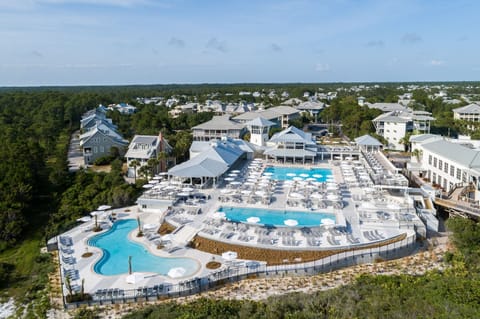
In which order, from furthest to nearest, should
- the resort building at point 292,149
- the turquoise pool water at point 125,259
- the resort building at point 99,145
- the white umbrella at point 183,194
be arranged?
1. the resort building at point 99,145
2. the resort building at point 292,149
3. the white umbrella at point 183,194
4. the turquoise pool water at point 125,259

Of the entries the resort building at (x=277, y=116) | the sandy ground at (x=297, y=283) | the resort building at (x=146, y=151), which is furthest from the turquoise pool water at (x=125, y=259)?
the resort building at (x=277, y=116)

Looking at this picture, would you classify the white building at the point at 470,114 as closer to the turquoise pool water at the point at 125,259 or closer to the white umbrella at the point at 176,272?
the turquoise pool water at the point at 125,259

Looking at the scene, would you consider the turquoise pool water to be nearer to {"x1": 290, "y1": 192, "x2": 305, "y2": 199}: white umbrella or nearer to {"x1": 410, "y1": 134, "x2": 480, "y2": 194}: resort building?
{"x1": 290, "y1": 192, "x2": 305, "y2": 199}: white umbrella

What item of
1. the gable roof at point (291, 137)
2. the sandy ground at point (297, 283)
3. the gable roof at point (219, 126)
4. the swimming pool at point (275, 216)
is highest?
the gable roof at point (219, 126)

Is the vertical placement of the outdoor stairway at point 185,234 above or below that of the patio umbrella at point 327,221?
below

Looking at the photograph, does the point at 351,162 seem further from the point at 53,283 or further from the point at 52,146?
the point at 52,146

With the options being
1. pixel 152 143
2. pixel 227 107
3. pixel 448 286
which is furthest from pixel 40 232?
pixel 227 107

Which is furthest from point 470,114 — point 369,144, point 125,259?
point 125,259
